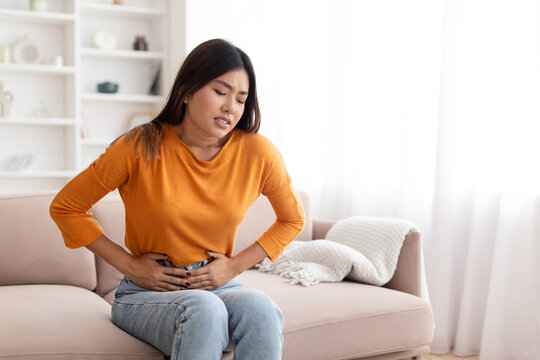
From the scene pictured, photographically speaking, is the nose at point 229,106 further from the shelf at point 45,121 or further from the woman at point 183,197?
the shelf at point 45,121

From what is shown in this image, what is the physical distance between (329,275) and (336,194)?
5.04 feet

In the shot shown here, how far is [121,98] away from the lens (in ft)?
15.0

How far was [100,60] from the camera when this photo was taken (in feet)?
15.5

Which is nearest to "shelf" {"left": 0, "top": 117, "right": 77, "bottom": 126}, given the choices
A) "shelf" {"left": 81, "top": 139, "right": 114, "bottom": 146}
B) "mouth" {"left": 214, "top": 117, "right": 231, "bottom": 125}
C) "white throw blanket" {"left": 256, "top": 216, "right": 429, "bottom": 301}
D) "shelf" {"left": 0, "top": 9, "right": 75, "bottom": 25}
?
"shelf" {"left": 81, "top": 139, "right": 114, "bottom": 146}

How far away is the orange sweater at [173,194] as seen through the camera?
1.47 meters

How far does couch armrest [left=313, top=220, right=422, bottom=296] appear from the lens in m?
2.20

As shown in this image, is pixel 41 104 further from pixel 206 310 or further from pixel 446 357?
pixel 206 310

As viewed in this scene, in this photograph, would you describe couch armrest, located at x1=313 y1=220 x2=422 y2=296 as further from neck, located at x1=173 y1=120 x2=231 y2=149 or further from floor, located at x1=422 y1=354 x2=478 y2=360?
neck, located at x1=173 y1=120 x2=231 y2=149

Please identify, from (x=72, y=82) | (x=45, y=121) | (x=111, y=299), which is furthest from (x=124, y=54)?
(x=111, y=299)

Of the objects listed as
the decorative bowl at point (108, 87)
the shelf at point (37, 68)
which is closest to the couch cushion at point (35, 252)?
the shelf at point (37, 68)

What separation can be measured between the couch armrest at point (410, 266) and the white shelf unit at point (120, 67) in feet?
9.57

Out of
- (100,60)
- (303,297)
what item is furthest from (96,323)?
(100,60)

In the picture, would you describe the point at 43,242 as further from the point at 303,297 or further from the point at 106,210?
the point at 303,297

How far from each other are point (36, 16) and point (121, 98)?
82 cm
